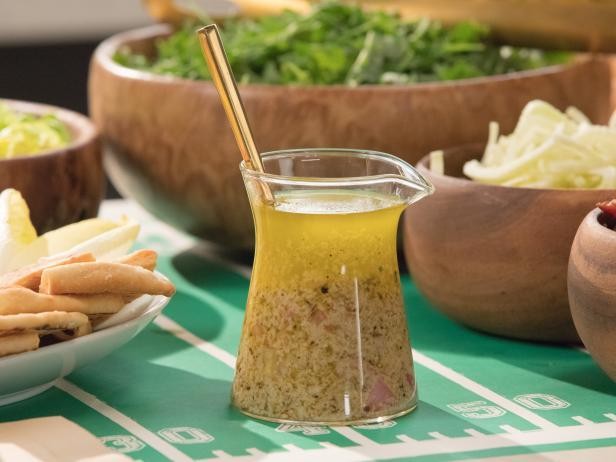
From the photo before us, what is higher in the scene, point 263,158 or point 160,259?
point 263,158

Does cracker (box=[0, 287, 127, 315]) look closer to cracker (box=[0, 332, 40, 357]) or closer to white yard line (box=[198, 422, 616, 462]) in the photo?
cracker (box=[0, 332, 40, 357])

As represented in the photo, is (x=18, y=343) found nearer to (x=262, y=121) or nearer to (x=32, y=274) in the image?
(x=32, y=274)

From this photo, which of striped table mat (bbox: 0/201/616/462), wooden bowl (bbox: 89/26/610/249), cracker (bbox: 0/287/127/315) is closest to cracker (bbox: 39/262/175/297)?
cracker (bbox: 0/287/127/315)

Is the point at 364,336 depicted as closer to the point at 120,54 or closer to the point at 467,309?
the point at 467,309

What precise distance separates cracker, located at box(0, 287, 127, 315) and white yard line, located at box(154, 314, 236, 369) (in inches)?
7.9

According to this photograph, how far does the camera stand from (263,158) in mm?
1140

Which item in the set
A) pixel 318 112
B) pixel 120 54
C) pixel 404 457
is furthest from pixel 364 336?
pixel 120 54

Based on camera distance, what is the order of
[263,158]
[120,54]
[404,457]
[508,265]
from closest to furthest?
1. [404,457]
2. [263,158]
3. [508,265]
4. [120,54]

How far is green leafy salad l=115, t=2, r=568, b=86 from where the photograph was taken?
5.42 ft

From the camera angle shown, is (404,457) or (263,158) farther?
(263,158)

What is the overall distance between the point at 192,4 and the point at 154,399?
1.10 metres

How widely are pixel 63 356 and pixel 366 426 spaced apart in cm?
27

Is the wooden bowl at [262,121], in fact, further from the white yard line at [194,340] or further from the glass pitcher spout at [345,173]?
the glass pitcher spout at [345,173]

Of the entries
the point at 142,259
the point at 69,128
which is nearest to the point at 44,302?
the point at 142,259
